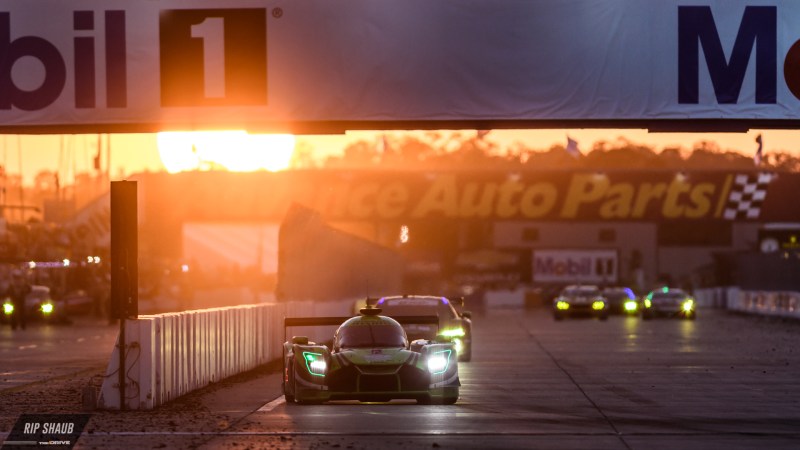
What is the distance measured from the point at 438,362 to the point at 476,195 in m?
73.3

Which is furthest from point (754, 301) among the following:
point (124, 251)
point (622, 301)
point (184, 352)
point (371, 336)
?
point (124, 251)

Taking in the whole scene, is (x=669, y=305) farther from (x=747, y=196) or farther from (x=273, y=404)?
(x=273, y=404)

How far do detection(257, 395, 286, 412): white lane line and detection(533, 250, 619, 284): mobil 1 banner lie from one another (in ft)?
251

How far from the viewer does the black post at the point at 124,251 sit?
60.6ft

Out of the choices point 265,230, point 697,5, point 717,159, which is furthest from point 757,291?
point 717,159

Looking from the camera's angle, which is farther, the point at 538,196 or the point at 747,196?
the point at 538,196

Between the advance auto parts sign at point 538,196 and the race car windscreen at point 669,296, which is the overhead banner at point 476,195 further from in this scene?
the race car windscreen at point 669,296

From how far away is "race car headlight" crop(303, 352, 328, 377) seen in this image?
→ 18078 millimetres

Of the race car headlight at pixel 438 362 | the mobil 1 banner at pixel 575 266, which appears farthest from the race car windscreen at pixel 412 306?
the mobil 1 banner at pixel 575 266

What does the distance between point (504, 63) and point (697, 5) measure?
2.71m

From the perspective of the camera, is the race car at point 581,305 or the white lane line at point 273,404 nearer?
the white lane line at point 273,404

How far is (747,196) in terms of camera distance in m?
89.9

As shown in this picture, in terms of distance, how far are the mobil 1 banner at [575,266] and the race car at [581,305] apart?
38.4m

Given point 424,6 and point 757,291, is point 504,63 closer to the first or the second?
point 424,6
